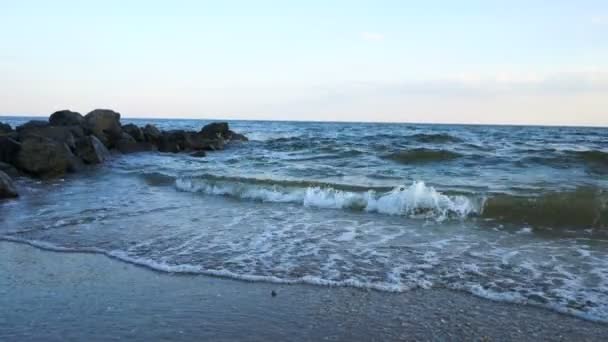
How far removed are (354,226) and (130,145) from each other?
694 inches

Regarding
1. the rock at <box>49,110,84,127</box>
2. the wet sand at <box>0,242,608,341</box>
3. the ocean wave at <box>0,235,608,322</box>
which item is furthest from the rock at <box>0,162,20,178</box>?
the wet sand at <box>0,242,608,341</box>

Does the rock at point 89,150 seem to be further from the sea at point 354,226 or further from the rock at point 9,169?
the rock at point 9,169

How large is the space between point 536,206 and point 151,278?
7061mm

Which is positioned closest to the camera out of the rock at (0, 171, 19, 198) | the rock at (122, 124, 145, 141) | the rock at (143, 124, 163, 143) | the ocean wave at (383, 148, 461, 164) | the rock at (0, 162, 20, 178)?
the rock at (0, 171, 19, 198)

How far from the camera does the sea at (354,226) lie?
223 inches

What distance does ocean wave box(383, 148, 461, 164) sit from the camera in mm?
19047

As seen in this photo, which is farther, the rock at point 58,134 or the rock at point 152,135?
the rock at point 152,135

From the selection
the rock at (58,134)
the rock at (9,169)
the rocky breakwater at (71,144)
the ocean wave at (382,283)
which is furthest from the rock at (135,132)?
the ocean wave at (382,283)

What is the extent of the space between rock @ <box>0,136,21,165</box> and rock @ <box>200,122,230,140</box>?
1617 centimetres

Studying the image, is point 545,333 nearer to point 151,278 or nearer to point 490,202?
point 151,278

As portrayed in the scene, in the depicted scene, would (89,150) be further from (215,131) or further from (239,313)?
(239,313)

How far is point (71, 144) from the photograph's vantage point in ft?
57.9

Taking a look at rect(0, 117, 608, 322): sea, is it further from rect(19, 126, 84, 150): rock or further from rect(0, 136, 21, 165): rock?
rect(19, 126, 84, 150): rock

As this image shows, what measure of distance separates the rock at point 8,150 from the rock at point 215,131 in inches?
Result: 637
